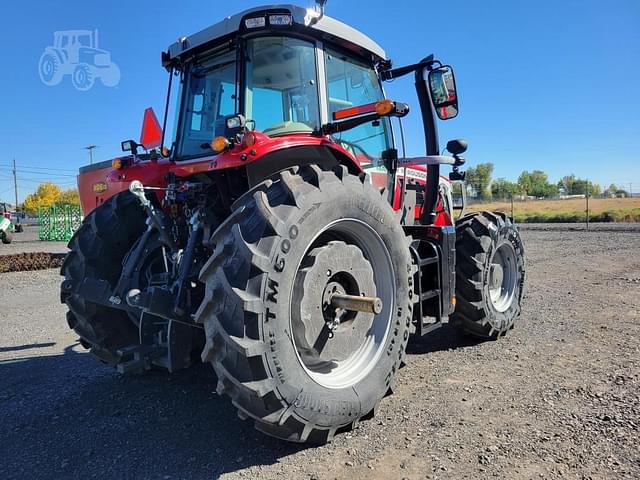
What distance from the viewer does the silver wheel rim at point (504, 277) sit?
5.24 m

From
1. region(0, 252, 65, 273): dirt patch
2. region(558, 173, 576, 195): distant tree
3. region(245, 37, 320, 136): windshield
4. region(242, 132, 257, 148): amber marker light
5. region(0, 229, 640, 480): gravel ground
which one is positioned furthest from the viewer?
region(558, 173, 576, 195): distant tree

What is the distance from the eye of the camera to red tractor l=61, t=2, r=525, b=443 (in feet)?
8.30

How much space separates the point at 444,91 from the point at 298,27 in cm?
151

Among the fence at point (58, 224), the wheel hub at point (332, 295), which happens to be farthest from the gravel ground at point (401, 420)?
the fence at point (58, 224)

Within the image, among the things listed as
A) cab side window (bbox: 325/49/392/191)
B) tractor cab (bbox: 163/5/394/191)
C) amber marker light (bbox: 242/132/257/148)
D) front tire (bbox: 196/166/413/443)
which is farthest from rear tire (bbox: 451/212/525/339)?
amber marker light (bbox: 242/132/257/148)

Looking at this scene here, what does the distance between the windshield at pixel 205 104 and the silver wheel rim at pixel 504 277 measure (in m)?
3.28

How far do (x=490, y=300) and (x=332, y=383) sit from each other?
2.49 meters

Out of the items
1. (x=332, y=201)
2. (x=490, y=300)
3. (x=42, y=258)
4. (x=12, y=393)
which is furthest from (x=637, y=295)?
(x=42, y=258)

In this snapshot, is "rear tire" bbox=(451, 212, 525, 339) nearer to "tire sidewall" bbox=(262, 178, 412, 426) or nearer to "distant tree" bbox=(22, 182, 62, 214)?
"tire sidewall" bbox=(262, 178, 412, 426)

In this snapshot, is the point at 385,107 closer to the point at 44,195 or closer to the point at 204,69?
the point at 204,69

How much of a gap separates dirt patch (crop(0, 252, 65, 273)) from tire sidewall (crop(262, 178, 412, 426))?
11.4 meters

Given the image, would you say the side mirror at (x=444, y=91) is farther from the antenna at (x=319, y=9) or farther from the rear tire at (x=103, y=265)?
the rear tire at (x=103, y=265)

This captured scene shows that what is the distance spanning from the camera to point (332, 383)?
2.97m

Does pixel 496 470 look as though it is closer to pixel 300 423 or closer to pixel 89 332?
pixel 300 423
